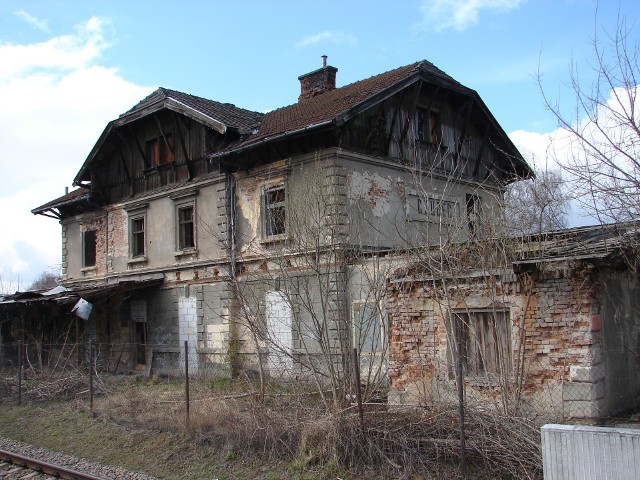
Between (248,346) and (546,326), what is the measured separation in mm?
10107

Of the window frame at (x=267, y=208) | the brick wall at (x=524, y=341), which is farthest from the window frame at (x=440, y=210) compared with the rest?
the window frame at (x=267, y=208)

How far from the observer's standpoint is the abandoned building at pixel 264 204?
46.8 ft

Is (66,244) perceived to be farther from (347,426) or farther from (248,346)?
(347,426)

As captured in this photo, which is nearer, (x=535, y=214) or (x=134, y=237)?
(x=535, y=214)

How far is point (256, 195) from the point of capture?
1700 cm

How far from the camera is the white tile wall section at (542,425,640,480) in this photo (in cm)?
536

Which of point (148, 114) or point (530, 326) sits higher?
point (148, 114)

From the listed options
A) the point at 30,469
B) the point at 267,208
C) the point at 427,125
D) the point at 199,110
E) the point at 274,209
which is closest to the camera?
the point at 30,469

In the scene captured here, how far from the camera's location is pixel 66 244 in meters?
25.0

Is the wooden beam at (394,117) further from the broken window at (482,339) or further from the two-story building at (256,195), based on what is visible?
the broken window at (482,339)

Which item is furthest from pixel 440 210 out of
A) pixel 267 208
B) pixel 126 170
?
pixel 126 170

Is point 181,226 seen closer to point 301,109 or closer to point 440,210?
point 301,109

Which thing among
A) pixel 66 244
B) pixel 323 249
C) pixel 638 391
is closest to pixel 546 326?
pixel 638 391

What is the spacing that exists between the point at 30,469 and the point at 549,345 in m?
7.87
